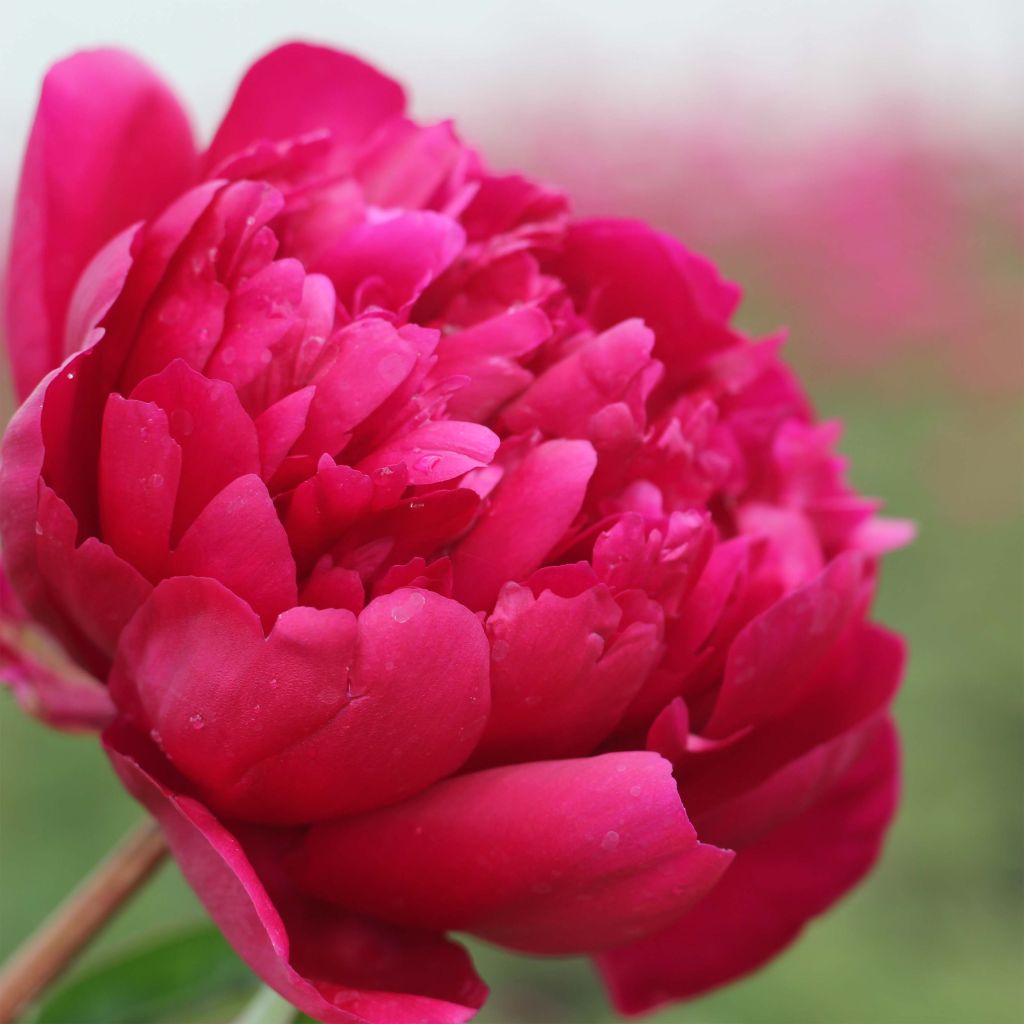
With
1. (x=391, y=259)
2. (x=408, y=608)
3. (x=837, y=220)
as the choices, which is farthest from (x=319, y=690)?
(x=837, y=220)

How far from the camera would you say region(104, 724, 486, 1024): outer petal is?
0.30 metres

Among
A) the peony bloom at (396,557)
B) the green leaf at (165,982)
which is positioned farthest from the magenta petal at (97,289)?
the green leaf at (165,982)

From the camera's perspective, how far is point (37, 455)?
12.2 inches

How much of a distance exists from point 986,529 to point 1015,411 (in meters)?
0.21

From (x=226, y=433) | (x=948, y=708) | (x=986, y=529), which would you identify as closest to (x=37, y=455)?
(x=226, y=433)

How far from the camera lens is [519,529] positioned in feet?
1.11

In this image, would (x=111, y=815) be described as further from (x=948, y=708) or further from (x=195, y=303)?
(x=195, y=303)

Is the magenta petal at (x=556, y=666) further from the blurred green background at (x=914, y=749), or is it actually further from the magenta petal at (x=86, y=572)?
the blurred green background at (x=914, y=749)

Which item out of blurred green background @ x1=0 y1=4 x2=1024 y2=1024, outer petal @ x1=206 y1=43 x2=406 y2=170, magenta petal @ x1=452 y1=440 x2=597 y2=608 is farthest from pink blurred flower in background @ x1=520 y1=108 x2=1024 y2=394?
magenta petal @ x1=452 y1=440 x2=597 y2=608

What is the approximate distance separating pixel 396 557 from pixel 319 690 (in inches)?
1.8

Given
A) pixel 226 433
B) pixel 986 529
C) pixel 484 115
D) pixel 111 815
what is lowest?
pixel 111 815

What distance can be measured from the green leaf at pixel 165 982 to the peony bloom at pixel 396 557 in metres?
0.11

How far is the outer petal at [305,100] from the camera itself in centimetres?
40

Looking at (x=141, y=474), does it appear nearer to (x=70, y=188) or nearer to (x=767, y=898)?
(x=70, y=188)
